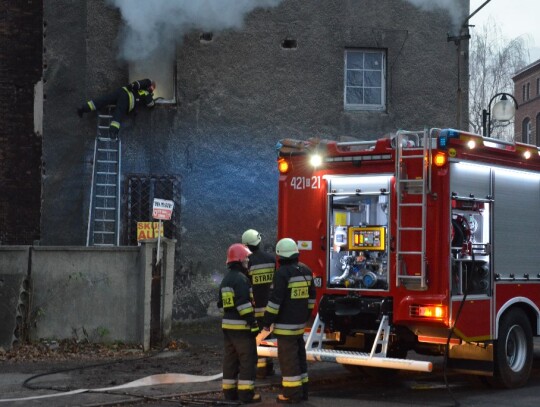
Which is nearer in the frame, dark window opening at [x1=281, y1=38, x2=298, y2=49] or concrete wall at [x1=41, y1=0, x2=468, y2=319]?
concrete wall at [x1=41, y1=0, x2=468, y2=319]

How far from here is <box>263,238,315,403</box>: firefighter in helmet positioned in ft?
31.9

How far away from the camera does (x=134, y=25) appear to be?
628 inches

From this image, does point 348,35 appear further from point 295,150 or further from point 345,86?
point 295,150

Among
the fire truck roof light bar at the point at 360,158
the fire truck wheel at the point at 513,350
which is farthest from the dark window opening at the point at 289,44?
the fire truck wheel at the point at 513,350

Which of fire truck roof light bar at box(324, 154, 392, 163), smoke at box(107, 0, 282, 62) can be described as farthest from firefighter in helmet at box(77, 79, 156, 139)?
fire truck roof light bar at box(324, 154, 392, 163)

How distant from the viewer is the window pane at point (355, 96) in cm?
1750

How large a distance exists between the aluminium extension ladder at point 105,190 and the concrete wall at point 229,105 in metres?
0.20

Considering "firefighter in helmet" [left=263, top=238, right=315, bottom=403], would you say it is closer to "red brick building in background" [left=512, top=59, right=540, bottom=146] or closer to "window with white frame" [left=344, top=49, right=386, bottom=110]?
"window with white frame" [left=344, top=49, right=386, bottom=110]

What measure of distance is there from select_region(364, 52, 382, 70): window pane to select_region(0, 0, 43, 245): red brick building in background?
19.7ft

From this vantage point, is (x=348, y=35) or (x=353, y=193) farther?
(x=348, y=35)

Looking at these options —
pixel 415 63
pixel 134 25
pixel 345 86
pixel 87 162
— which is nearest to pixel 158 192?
pixel 87 162

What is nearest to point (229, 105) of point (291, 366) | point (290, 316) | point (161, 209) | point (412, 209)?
point (161, 209)

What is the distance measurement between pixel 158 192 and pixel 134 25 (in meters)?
2.87

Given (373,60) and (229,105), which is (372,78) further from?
(229,105)
